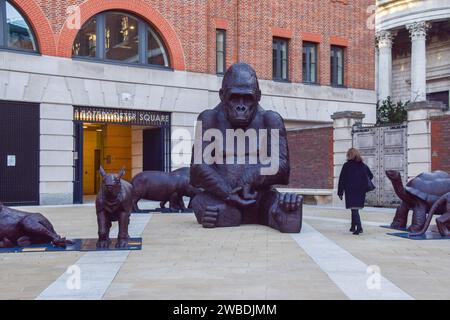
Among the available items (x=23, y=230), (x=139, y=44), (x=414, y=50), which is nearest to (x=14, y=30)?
(x=139, y=44)

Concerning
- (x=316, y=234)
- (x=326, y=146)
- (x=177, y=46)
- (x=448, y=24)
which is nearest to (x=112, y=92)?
(x=177, y=46)

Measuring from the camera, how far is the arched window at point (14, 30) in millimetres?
18969

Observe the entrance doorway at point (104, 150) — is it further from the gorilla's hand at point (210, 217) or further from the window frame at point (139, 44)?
the gorilla's hand at point (210, 217)

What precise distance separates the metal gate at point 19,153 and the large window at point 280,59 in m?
10.7

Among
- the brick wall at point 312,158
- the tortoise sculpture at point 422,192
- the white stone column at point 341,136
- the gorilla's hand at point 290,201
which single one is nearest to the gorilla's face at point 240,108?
the gorilla's hand at point 290,201

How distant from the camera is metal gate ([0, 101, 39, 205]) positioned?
1888cm

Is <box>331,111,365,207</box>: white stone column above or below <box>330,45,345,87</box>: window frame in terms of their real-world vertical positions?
below

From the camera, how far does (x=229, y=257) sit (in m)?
8.20

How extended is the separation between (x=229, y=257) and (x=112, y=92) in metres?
13.8

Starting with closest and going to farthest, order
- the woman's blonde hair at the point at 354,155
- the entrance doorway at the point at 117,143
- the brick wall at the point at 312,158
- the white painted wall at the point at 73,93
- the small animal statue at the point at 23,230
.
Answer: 1. the small animal statue at the point at 23,230
2. the woman's blonde hair at the point at 354,155
3. the white painted wall at the point at 73,93
4. the entrance doorway at the point at 117,143
5. the brick wall at the point at 312,158

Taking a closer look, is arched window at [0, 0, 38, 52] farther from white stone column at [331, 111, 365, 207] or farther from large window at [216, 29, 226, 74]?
white stone column at [331, 111, 365, 207]

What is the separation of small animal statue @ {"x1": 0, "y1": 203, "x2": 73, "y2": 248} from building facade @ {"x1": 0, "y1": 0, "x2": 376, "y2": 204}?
33.7 ft

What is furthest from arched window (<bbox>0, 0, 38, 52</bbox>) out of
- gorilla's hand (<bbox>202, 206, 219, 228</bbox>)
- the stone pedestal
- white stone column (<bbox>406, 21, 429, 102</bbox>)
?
white stone column (<bbox>406, 21, 429, 102</bbox>)

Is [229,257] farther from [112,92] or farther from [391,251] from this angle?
[112,92]
